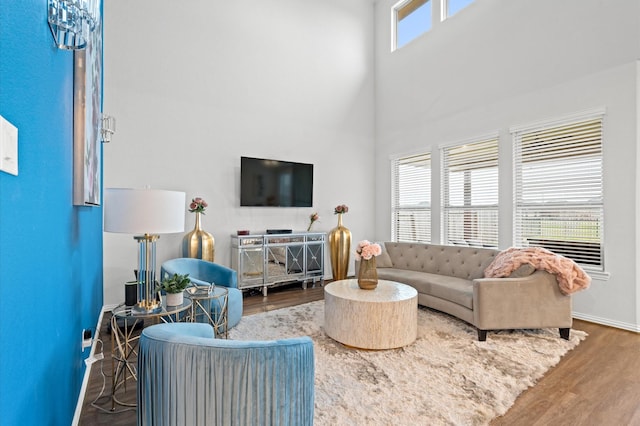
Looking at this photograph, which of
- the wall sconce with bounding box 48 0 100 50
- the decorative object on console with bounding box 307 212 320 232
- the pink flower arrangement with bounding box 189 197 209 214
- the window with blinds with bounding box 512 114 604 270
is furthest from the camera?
the decorative object on console with bounding box 307 212 320 232

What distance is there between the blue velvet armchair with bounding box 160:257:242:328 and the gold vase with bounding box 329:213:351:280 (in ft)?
6.96

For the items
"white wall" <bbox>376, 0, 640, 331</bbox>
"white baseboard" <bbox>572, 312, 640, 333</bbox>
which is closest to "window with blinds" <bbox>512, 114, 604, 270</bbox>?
"white wall" <bbox>376, 0, 640, 331</bbox>

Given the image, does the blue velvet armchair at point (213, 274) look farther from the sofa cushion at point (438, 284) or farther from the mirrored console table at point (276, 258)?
the sofa cushion at point (438, 284)

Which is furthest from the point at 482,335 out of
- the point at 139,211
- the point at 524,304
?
the point at 139,211

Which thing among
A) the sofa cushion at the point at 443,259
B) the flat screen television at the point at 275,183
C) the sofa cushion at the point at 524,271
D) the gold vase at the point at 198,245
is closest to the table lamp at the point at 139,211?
the gold vase at the point at 198,245

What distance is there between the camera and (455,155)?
5055 millimetres

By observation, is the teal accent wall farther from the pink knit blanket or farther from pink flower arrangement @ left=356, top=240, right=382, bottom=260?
the pink knit blanket

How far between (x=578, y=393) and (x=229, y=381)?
2.30 m

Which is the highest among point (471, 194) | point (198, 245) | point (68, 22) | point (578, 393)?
point (68, 22)

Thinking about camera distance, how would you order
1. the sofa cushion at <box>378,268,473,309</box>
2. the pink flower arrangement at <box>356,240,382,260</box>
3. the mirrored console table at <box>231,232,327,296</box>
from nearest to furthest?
the pink flower arrangement at <box>356,240,382,260</box> < the sofa cushion at <box>378,268,473,309</box> < the mirrored console table at <box>231,232,327,296</box>

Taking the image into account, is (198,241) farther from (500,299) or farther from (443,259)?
(500,299)

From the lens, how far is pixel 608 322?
11.2ft

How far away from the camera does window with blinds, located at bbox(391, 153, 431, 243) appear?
552 centimetres

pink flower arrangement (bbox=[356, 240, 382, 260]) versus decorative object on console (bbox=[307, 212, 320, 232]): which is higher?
decorative object on console (bbox=[307, 212, 320, 232])
